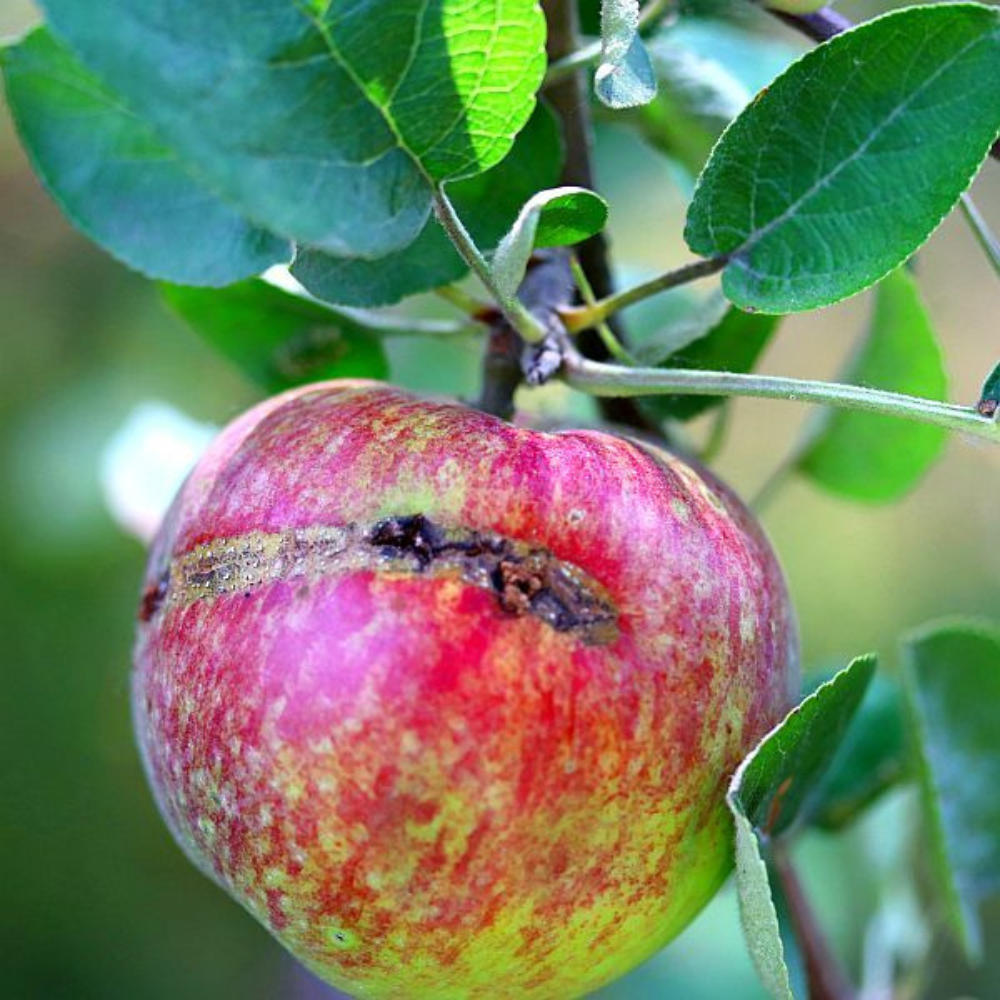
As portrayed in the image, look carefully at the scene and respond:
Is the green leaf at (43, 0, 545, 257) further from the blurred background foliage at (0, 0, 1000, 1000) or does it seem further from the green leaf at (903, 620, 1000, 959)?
the blurred background foliage at (0, 0, 1000, 1000)

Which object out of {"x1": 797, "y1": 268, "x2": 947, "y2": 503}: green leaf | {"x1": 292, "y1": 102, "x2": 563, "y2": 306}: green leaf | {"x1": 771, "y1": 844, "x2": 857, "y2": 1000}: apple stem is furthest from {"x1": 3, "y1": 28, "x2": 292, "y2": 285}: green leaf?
{"x1": 771, "y1": 844, "x2": 857, "y2": 1000}: apple stem

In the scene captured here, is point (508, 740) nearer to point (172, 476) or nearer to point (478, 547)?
point (478, 547)

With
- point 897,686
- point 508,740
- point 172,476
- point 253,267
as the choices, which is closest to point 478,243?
point 253,267

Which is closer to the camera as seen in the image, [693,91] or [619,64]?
[619,64]

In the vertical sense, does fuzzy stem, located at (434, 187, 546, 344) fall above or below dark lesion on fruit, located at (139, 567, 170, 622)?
above

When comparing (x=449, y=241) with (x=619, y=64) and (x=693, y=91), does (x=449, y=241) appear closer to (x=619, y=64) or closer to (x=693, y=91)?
(x=619, y=64)

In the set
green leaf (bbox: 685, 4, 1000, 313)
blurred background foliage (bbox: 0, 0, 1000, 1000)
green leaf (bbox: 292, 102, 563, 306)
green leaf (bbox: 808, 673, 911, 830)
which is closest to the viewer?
green leaf (bbox: 685, 4, 1000, 313)

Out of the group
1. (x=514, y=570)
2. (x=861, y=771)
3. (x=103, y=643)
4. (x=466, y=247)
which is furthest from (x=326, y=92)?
(x=103, y=643)

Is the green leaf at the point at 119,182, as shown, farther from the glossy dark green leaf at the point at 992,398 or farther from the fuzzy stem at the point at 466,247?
the glossy dark green leaf at the point at 992,398
